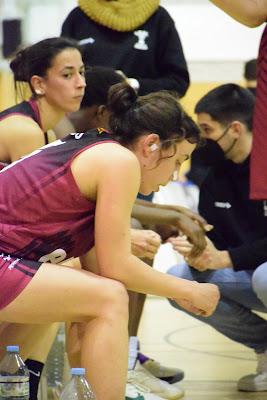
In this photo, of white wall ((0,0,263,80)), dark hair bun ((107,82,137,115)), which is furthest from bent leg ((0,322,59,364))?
white wall ((0,0,263,80))

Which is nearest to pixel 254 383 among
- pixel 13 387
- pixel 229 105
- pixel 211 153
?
pixel 211 153

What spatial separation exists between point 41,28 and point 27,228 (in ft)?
19.9

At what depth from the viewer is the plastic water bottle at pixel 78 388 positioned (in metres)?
2.30

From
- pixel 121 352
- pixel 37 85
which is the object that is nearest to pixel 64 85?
pixel 37 85

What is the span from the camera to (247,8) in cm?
267

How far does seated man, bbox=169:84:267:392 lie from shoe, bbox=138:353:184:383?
0.25m

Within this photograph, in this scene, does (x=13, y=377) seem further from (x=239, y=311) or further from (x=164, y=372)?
(x=239, y=311)

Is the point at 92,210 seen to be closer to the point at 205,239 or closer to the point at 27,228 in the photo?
the point at 27,228

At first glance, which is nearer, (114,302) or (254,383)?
(114,302)

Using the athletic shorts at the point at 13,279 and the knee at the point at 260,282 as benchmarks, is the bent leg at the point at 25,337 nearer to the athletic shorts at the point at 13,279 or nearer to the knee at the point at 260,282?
the athletic shorts at the point at 13,279

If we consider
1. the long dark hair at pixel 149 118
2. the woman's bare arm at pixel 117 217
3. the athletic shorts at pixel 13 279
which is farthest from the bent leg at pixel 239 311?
the athletic shorts at pixel 13 279

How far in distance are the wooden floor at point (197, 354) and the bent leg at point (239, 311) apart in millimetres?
182

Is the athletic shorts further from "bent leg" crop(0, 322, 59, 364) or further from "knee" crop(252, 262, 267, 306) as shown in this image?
"knee" crop(252, 262, 267, 306)

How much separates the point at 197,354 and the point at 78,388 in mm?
2015
